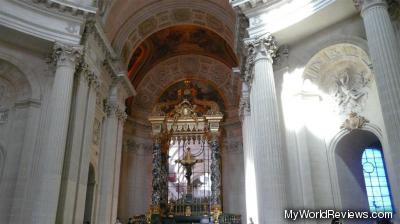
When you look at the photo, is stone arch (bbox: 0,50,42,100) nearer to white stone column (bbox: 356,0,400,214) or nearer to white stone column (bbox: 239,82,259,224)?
white stone column (bbox: 239,82,259,224)

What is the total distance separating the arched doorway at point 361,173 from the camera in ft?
32.1

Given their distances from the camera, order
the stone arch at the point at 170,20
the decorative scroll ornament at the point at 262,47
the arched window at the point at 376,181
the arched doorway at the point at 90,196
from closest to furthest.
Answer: the arched window at the point at 376,181
the decorative scroll ornament at the point at 262,47
the arched doorway at the point at 90,196
the stone arch at the point at 170,20

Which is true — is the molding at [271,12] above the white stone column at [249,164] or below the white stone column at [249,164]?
above

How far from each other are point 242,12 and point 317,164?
4.99 metres

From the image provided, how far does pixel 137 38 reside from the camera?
16.6 m

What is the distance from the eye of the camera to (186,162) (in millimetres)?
19000

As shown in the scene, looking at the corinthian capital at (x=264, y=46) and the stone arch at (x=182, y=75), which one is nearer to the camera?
the corinthian capital at (x=264, y=46)

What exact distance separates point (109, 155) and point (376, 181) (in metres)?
9.16

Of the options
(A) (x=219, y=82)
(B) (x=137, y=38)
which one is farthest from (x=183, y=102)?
(B) (x=137, y=38)

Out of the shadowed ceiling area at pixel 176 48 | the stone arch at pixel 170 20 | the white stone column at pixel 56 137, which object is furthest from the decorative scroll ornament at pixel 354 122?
the shadowed ceiling area at pixel 176 48

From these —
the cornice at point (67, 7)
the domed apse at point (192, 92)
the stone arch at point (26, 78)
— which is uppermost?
the domed apse at point (192, 92)

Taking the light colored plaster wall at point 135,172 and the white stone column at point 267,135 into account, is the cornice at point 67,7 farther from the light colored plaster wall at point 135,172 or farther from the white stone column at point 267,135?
the light colored plaster wall at point 135,172

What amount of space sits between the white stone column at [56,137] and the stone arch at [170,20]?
13.4ft

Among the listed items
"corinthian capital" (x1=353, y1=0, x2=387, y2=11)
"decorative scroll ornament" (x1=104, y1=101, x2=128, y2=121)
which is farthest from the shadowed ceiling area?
"corinthian capital" (x1=353, y1=0, x2=387, y2=11)
